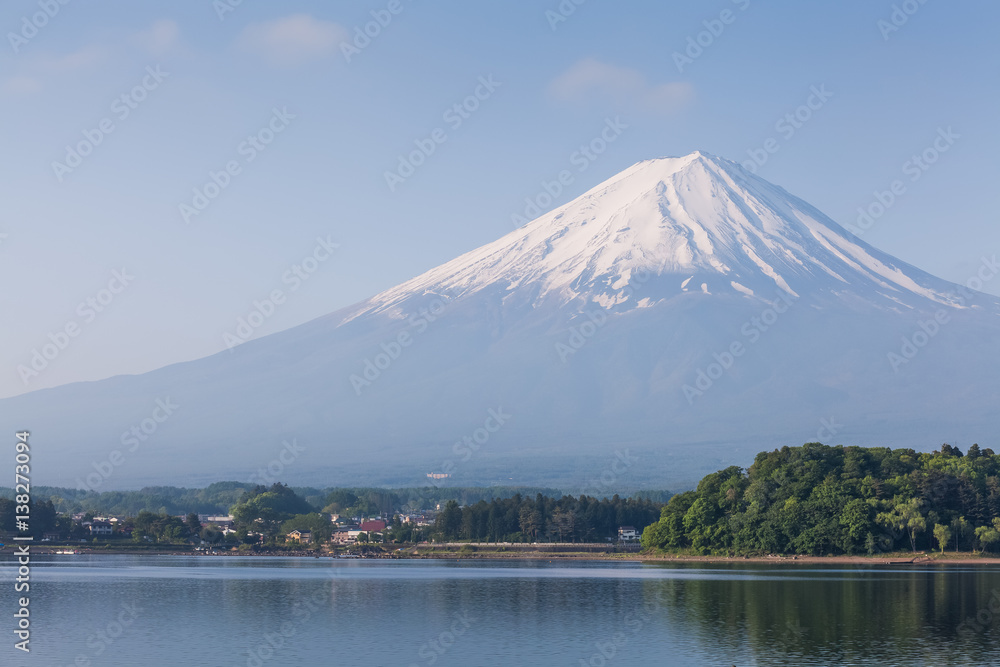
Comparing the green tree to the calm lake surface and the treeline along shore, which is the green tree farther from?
the calm lake surface

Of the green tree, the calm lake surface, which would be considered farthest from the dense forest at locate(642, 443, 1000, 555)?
the calm lake surface

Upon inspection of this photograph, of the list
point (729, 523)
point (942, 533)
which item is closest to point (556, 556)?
point (729, 523)

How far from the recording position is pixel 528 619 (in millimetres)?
48562

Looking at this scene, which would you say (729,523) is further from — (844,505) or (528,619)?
(528,619)

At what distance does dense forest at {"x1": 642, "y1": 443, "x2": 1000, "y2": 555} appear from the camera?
82188mm

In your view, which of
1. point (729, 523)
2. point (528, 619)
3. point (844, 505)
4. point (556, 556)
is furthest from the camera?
point (556, 556)

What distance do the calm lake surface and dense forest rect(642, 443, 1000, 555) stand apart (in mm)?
7200

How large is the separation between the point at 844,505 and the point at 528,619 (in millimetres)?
42073

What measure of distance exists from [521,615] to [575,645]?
9648 mm

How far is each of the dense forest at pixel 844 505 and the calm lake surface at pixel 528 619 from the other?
7.20 meters

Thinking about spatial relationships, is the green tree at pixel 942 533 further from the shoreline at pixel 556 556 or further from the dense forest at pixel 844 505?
the shoreline at pixel 556 556

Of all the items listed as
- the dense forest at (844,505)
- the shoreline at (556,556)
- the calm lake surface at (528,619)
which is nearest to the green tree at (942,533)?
the dense forest at (844,505)

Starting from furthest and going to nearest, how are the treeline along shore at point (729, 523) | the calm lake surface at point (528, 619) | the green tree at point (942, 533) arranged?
1. the treeline along shore at point (729, 523)
2. the green tree at point (942, 533)
3. the calm lake surface at point (528, 619)

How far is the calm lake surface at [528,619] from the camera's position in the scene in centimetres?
3781
